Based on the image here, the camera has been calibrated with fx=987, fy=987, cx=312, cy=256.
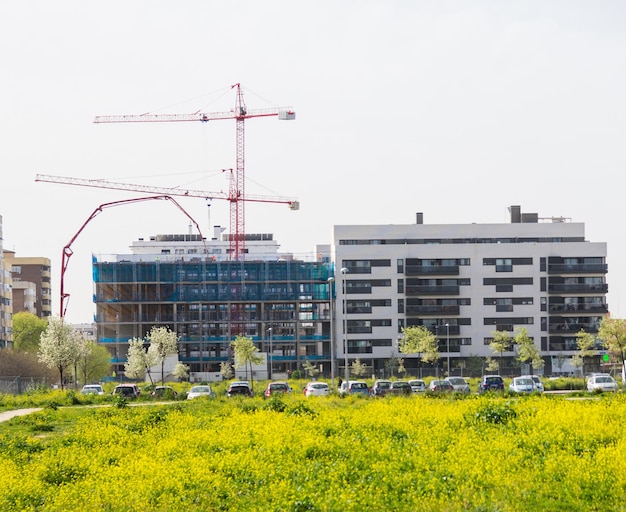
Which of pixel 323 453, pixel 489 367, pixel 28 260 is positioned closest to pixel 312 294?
pixel 489 367

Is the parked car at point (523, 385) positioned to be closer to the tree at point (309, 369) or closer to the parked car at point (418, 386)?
the parked car at point (418, 386)

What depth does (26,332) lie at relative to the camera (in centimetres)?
15738

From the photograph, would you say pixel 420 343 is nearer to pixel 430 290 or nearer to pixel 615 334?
pixel 430 290

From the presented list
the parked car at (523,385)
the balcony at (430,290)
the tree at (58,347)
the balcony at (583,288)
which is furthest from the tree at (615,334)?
the tree at (58,347)

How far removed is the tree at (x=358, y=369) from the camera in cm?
11762

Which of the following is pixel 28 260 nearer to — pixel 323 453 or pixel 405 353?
pixel 405 353

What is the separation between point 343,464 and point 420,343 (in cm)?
9190

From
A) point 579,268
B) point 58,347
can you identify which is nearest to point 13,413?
point 58,347

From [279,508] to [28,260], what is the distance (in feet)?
625

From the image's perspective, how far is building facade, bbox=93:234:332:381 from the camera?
138500 mm

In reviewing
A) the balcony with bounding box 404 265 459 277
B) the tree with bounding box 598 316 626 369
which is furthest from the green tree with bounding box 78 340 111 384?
the tree with bounding box 598 316 626 369

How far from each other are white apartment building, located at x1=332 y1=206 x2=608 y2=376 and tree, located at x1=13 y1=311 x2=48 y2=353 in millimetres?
54802

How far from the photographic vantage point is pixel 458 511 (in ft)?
57.2

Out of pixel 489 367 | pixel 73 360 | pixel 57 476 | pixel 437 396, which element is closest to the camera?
pixel 57 476
